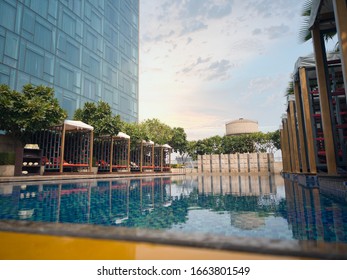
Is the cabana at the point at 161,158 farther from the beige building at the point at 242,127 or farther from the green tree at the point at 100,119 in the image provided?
the beige building at the point at 242,127

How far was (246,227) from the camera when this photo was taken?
365cm

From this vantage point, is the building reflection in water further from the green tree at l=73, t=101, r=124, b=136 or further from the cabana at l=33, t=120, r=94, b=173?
the green tree at l=73, t=101, r=124, b=136

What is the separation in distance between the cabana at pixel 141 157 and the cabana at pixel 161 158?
→ 1230mm

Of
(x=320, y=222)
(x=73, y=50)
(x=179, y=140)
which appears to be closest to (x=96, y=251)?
(x=320, y=222)

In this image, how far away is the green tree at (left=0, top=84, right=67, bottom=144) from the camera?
12375 mm

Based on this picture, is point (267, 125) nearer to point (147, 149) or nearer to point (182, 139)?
point (182, 139)

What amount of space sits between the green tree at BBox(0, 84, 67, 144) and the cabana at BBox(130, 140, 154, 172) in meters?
12.2

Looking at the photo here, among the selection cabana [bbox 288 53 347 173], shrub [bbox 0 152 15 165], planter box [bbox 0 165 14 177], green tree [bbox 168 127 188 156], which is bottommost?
planter box [bbox 0 165 14 177]

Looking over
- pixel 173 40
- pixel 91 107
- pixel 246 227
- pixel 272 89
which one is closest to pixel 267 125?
→ pixel 272 89

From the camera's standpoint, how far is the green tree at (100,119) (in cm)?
1872

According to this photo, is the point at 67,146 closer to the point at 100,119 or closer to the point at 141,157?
the point at 100,119

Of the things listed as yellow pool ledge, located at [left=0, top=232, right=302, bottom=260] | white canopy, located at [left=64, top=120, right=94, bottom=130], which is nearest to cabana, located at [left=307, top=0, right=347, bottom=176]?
yellow pool ledge, located at [left=0, top=232, right=302, bottom=260]

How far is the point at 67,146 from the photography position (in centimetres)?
1833

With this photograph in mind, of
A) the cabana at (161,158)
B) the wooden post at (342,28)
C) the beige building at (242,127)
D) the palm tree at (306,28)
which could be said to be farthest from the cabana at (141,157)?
the beige building at (242,127)
